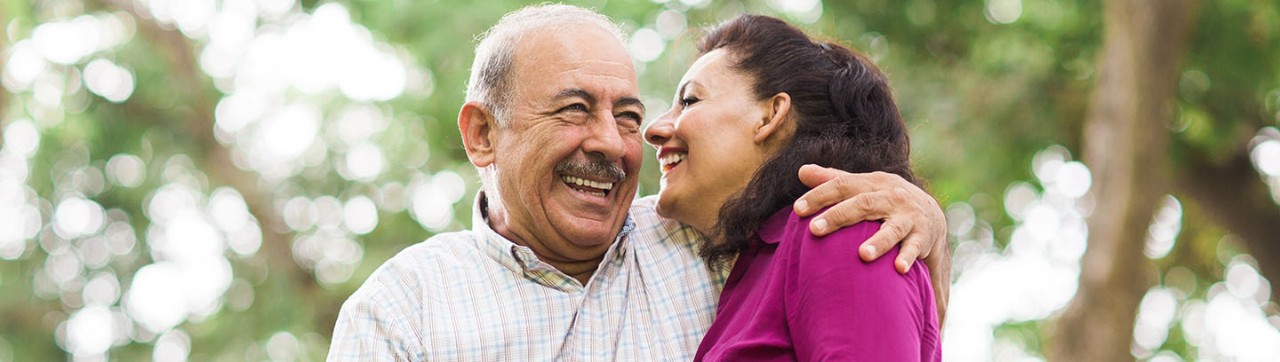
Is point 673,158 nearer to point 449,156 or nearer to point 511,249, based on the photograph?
point 511,249

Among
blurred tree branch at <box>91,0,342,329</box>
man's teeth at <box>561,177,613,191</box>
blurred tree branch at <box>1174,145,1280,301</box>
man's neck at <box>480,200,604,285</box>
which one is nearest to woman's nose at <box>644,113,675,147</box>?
man's teeth at <box>561,177,613,191</box>

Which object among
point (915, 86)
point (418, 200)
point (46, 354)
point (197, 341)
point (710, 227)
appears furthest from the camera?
point (46, 354)

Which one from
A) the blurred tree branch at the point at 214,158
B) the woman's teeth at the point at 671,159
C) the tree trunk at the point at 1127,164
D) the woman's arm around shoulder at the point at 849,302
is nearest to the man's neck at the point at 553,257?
the woman's teeth at the point at 671,159

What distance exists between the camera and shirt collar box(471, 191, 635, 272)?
113 inches

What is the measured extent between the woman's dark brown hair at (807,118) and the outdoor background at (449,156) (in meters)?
3.13

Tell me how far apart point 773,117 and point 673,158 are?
0.27m

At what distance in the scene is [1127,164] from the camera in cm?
693

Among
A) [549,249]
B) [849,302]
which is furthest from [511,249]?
[849,302]

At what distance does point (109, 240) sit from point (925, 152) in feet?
26.7

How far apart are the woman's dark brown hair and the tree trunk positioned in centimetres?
445

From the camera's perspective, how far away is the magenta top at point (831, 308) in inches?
84.7

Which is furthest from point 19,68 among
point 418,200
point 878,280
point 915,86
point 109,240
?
point 878,280

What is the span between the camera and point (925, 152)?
825 centimetres

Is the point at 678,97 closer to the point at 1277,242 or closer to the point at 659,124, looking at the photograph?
the point at 659,124
